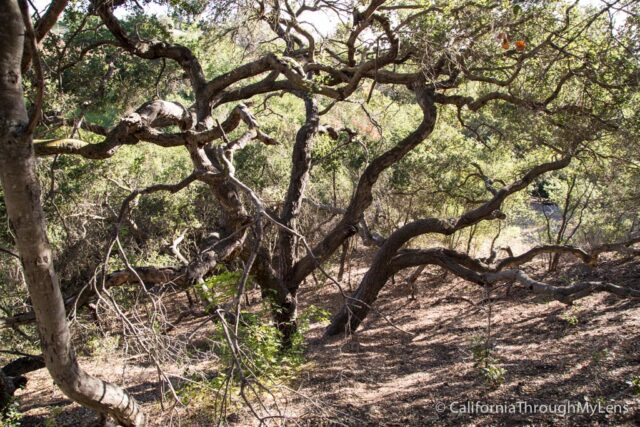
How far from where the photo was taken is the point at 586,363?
517cm

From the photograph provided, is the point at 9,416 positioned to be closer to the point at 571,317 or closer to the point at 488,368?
the point at 488,368

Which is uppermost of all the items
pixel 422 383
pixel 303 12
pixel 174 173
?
pixel 303 12

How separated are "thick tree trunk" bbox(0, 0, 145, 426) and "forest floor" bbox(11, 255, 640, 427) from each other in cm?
60

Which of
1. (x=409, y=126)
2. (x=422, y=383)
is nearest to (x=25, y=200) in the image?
(x=422, y=383)

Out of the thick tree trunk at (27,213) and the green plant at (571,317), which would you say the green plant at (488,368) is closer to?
the green plant at (571,317)

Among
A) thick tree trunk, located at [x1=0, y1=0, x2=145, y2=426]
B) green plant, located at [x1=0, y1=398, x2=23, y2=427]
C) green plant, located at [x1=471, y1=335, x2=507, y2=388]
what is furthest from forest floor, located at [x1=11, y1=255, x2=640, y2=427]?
thick tree trunk, located at [x1=0, y1=0, x2=145, y2=426]

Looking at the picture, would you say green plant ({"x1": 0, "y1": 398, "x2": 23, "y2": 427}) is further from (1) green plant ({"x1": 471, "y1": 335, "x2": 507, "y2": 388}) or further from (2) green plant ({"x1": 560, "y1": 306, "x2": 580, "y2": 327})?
(2) green plant ({"x1": 560, "y1": 306, "x2": 580, "y2": 327})

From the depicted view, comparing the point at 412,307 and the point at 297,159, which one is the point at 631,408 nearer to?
the point at 297,159

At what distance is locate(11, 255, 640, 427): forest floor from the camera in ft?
14.5

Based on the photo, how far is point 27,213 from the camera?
9.80 feet

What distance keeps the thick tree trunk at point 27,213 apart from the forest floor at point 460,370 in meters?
0.60

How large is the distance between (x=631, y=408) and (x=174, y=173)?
10.3 metres

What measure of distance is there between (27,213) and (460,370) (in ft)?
15.2

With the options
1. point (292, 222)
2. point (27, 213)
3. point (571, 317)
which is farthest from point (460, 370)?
point (27, 213)
